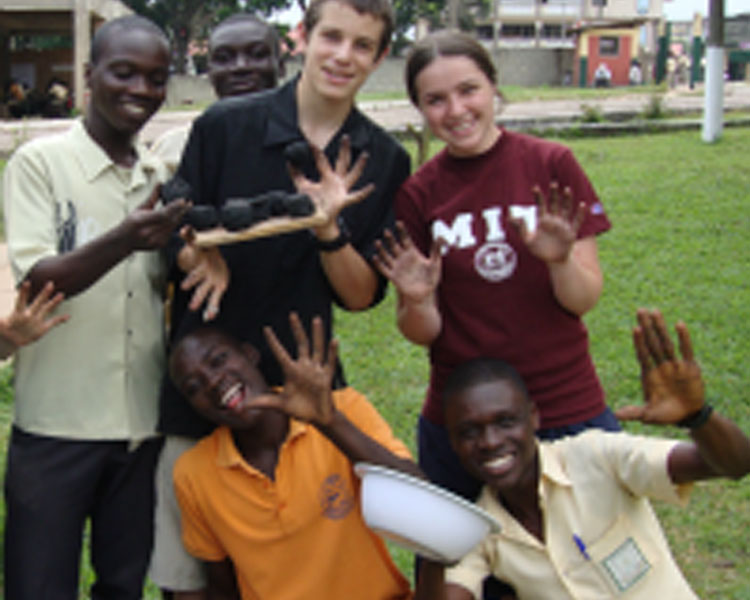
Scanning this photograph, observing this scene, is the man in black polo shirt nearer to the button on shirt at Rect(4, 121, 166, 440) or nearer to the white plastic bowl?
the button on shirt at Rect(4, 121, 166, 440)

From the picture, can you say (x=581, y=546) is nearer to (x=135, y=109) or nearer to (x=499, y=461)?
(x=499, y=461)

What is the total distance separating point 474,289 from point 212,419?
763 millimetres

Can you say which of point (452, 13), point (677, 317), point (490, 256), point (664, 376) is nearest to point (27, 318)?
point (490, 256)

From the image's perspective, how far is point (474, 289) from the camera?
2.31 metres

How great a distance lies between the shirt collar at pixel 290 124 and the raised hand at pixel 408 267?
0.33 m

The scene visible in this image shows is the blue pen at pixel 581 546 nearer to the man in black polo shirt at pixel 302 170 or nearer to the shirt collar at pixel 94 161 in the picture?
the man in black polo shirt at pixel 302 170

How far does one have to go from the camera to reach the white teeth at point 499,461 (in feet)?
7.41

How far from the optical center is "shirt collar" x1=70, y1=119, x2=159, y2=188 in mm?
2336

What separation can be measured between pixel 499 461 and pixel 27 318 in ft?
3.87

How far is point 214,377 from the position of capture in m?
2.32

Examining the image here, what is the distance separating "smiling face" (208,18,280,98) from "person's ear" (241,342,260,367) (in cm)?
155

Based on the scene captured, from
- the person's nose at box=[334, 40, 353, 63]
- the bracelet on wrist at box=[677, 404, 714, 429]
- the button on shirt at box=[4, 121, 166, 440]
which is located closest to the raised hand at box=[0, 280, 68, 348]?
the button on shirt at box=[4, 121, 166, 440]

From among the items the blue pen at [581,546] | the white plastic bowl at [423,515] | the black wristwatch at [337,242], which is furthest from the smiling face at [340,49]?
the blue pen at [581,546]

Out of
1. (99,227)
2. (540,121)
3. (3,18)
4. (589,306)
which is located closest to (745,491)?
(589,306)
